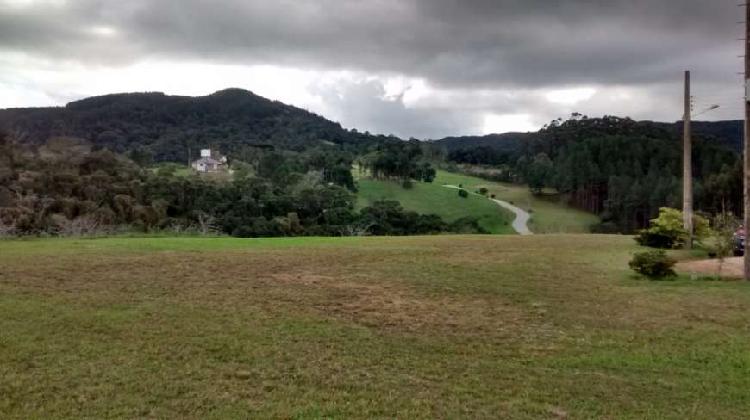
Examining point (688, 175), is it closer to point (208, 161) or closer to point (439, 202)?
point (439, 202)

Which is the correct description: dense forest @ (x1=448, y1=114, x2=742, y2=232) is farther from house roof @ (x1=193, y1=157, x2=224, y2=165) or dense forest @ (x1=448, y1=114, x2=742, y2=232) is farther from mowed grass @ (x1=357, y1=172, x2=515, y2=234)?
house roof @ (x1=193, y1=157, x2=224, y2=165)

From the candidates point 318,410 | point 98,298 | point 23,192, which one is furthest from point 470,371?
point 23,192

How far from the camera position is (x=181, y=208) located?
3672cm

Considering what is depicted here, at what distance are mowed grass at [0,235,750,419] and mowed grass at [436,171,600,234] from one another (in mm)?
42666

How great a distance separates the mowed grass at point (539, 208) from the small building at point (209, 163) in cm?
2777

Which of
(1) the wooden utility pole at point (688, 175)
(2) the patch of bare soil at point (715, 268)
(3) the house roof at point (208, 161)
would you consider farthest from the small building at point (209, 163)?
(2) the patch of bare soil at point (715, 268)

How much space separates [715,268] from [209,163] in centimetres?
5958

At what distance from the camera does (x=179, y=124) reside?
278 ft

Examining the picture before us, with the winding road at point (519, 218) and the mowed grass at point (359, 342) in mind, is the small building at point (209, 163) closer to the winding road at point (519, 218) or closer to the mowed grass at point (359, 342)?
the winding road at point (519, 218)

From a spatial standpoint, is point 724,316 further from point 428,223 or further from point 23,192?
point 428,223

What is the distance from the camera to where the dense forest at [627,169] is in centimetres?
4850

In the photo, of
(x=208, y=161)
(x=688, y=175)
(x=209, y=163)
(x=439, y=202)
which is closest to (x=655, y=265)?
(x=688, y=175)

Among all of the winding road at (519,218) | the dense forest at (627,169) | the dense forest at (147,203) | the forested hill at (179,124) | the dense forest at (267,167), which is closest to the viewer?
the dense forest at (147,203)

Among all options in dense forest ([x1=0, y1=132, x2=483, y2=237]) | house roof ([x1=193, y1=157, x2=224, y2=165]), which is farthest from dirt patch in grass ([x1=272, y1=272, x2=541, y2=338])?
house roof ([x1=193, y1=157, x2=224, y2=165])
